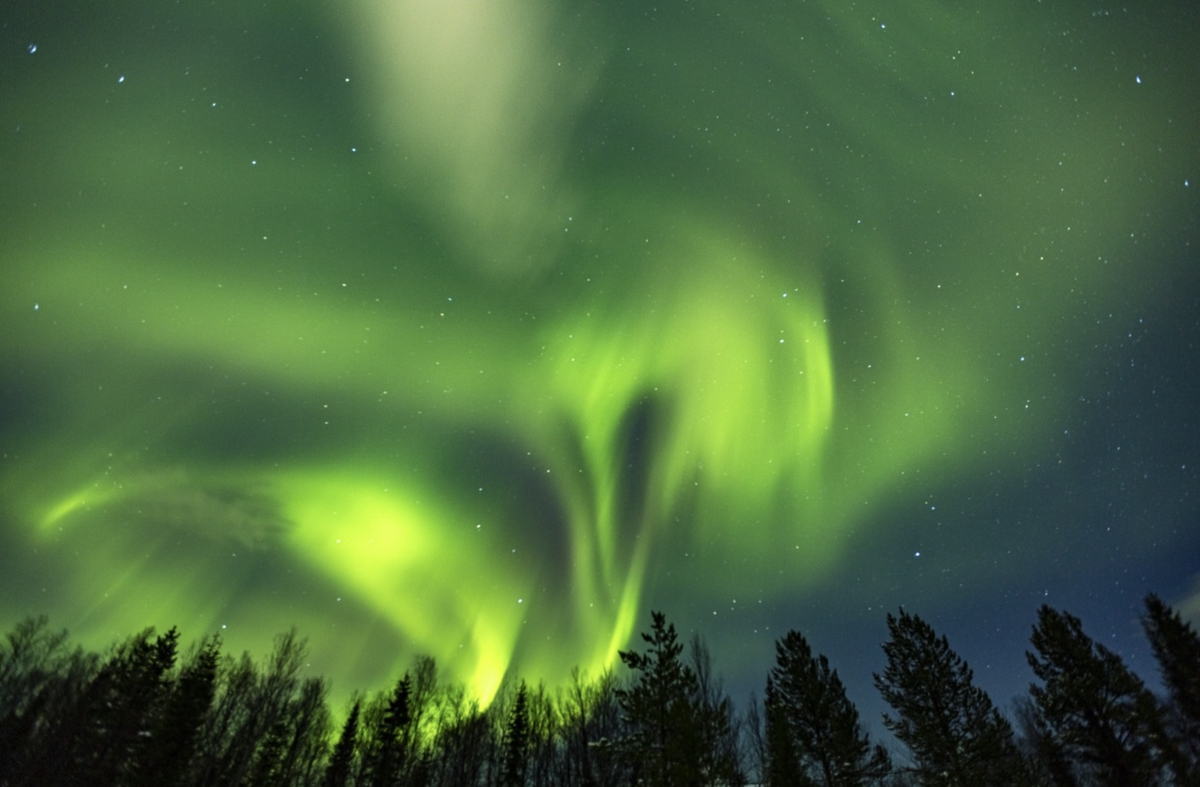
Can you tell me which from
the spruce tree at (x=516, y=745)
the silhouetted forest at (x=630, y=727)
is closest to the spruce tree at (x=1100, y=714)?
the silhouetted forest at (x=630, y=727)

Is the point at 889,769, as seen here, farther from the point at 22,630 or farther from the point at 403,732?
the point at 22,630

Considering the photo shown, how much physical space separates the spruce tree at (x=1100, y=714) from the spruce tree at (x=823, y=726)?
29.6 ft

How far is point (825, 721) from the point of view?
A: 82.1 feet

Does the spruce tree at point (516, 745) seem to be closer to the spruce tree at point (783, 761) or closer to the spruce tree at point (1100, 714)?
the spruce tree at point (783, 761)

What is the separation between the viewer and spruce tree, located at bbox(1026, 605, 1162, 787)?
2342 cm

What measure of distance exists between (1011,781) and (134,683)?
50.9 meters

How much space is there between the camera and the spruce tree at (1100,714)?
76.8 ft

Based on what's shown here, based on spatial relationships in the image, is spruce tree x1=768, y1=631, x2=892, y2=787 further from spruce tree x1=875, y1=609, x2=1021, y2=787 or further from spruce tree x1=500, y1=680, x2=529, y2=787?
spruce tree x1=500, y1=680, x2=529, y2=787

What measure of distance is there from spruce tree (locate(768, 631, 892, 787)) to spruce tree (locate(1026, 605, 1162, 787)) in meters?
9.01

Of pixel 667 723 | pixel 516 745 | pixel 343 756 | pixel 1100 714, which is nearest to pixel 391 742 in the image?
pixel 343 756

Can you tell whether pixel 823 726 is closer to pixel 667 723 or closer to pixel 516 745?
pixel 667 723

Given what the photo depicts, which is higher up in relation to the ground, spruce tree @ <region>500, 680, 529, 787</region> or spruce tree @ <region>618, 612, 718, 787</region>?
spruce tree @ <region>500, 680, 529, 787</region>

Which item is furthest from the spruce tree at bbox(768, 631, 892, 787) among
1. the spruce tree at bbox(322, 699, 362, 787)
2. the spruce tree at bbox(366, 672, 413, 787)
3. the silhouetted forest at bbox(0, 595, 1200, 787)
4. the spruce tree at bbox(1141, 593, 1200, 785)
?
the spruce tree at bbox(322, 699, 362, 787)

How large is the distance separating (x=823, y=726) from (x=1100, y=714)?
1256cm
